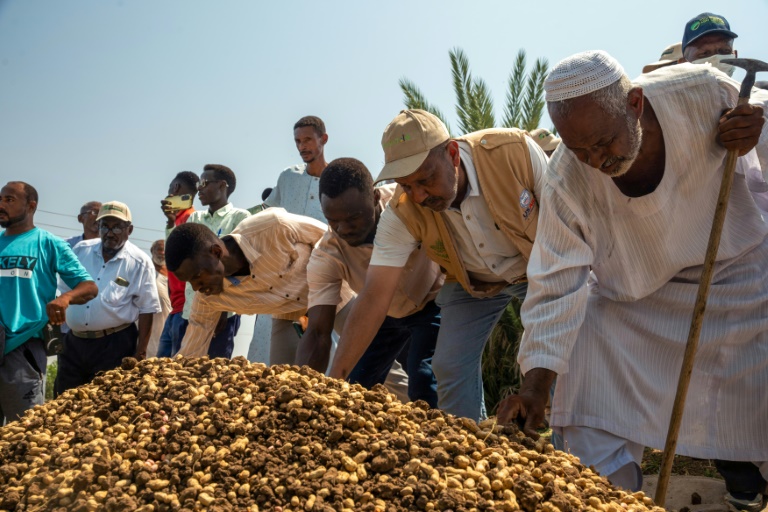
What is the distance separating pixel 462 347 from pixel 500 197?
83 centimetres

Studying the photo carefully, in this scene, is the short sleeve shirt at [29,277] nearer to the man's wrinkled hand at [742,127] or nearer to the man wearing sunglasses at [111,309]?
the man wearing sunglasses at [111,309]

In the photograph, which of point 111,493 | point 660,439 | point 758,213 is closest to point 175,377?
point 111,493

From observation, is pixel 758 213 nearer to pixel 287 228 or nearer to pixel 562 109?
pixel 562 109

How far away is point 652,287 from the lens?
3.36 metres

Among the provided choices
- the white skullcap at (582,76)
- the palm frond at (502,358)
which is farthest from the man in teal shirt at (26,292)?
the white skullcap at (582,76)

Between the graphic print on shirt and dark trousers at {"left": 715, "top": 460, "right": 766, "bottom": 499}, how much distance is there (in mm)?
4563

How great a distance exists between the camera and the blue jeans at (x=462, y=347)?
14.1 ft

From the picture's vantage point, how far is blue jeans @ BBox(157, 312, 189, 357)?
6.71 meters

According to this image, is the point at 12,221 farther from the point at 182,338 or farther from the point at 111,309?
the point at 182,338

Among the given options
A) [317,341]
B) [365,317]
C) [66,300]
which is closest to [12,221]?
[66,300]

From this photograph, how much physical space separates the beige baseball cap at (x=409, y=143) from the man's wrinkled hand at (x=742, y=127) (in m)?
1.25

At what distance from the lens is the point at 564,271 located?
3203mm

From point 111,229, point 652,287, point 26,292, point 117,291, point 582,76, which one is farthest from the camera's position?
point 111,229

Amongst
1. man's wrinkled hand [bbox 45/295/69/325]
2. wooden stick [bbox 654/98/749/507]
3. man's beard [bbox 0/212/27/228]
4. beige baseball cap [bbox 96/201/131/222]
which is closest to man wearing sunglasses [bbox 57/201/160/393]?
beige baseball cap [bbox 96/201/131/222]
